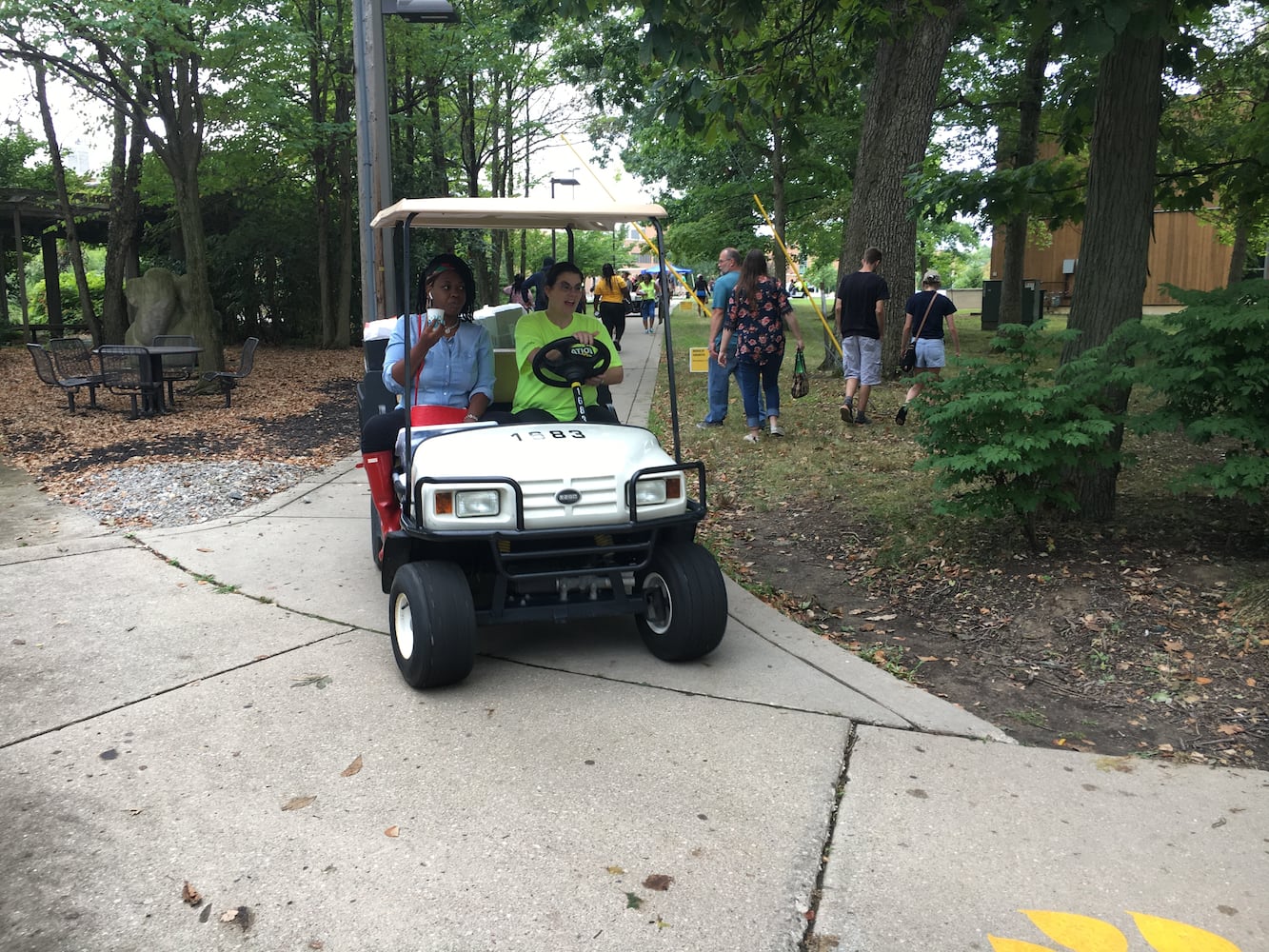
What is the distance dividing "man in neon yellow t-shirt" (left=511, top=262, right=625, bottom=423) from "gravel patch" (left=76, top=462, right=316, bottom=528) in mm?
3391

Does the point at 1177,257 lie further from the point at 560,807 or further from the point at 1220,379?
the point at 560,807

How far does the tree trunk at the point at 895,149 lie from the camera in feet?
40.2

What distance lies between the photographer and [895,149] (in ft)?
41.3

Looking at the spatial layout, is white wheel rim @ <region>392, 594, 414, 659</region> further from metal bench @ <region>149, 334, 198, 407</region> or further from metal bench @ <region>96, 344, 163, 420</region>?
metal bench @ <region>149, 334, 198, 407</region>

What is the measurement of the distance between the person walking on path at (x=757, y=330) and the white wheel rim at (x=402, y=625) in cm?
593

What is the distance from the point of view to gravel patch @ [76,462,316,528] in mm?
7766

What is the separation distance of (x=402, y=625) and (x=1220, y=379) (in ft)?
13.2

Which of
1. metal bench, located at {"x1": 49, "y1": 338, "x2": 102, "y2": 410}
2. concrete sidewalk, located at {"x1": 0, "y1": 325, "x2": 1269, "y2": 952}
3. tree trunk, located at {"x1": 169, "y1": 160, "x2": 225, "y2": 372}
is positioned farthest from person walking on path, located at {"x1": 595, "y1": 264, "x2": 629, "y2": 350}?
concrete sidewalk, located at {"x1": 0, "y1": 325, "x2": 1269, "y2": 952}

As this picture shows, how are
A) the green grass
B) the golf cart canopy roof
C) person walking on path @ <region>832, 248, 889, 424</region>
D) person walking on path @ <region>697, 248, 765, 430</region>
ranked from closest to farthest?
the golf cart canopy roof < the green grass < person walking on path @ <region>832, 248, 889, 424</region> < person walking on path @ <region>697, 248, 765, 430</region>

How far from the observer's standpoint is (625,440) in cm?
495

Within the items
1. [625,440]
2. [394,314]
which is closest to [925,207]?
[625,440]

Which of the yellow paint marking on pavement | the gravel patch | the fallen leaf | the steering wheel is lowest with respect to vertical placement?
the yellow paint marking on pavement

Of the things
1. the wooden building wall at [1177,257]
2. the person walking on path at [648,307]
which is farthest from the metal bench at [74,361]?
the wooden building wall at [1177,257]

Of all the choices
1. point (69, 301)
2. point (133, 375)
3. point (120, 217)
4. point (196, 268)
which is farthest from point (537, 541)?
point (69, 301)
